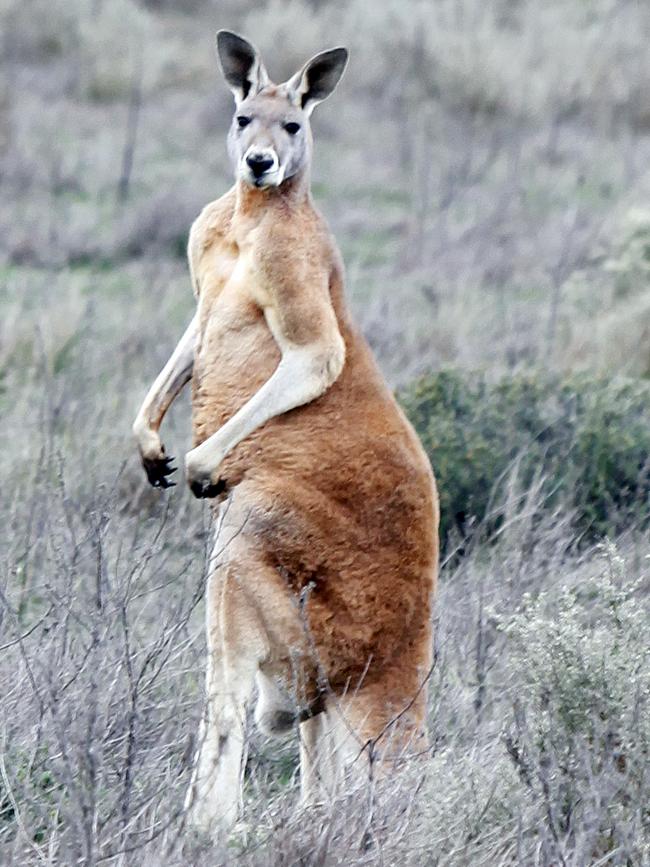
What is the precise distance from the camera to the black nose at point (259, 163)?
4.22 meters

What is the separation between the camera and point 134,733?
11.4 feet

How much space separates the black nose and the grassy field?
0.91m

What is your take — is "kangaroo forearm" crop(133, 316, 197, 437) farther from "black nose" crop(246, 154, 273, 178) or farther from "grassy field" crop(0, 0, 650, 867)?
"black nose" crop(246, 154, 273, 178)

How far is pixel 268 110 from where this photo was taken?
4445mm

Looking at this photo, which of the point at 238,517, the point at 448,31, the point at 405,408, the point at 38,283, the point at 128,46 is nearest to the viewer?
the point at 238,517

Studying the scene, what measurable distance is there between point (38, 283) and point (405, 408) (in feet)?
12.7

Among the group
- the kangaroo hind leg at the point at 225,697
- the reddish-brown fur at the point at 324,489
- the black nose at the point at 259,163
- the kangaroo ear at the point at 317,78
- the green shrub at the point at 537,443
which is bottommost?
the green shrub at the point at 537,443

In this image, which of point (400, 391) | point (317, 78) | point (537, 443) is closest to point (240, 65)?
point (317, 78)

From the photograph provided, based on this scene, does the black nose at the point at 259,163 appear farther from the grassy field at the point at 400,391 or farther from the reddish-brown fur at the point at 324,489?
the grassy field at the point at 400,391

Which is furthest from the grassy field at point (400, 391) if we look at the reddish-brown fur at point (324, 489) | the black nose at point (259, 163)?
the black nose at point (259, 163)

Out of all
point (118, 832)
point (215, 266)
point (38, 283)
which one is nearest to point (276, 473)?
point (215, 266)

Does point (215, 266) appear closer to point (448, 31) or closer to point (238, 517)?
point (238, 517)

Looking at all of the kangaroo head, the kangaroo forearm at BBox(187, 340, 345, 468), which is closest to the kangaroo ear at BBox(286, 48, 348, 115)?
the kangaroo head

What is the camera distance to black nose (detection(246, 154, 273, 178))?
4.22 meters
